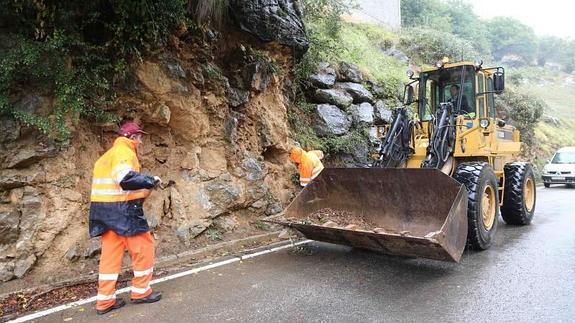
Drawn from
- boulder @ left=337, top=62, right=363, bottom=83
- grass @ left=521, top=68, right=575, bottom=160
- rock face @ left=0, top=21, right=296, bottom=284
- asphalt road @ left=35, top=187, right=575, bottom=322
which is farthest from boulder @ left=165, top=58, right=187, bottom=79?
grass @ left=521, top=68, right=575, bottom=160

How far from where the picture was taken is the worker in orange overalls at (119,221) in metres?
3.97

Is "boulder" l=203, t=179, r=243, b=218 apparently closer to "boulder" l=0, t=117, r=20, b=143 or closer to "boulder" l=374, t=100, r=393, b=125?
"boulder" l=0, t=117, r=20, b=143

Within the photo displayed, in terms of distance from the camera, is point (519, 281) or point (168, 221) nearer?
point (519, 281)

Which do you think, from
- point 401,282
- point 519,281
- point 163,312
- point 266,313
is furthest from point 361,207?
point 163,312

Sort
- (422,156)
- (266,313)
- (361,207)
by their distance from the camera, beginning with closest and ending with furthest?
(266,313) < (361,207) < (422,156)

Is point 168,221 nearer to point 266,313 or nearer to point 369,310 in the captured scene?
point 266,313

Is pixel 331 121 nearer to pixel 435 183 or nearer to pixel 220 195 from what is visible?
pixel 220 195

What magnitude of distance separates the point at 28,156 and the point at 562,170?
16144 millimetres

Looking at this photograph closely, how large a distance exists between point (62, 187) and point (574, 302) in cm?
574

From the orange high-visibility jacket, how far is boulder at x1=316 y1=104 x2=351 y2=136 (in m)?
6.57

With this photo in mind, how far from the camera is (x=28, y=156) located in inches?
194

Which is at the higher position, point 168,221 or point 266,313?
point 168,221

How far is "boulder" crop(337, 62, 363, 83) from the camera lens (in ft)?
39.3

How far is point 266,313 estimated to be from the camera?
150 inches
